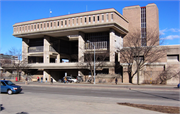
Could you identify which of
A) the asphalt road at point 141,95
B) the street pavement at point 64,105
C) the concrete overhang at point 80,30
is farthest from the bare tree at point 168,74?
the street pavement at point 64,105

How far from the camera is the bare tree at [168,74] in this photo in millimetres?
35456

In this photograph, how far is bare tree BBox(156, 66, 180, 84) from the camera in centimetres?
3546

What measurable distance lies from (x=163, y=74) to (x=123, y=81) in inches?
367

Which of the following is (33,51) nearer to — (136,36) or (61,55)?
(61,55)

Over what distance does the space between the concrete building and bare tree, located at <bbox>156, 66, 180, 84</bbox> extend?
8.13m

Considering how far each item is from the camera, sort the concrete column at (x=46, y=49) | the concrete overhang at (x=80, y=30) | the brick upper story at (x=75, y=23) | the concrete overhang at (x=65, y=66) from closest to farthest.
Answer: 1. the concrete overhang at (x=65, y=66)
2. the brick upper story at (x=75, y=23)
3. the concrete overhang at (x=80, y=30)
4. the concrete column at (x=46, y=49)

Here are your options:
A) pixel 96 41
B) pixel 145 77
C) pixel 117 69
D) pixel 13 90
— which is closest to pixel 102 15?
pixel 96 41

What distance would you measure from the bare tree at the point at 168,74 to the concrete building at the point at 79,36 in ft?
26.7

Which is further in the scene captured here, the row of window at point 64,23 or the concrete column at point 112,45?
the row of window at point 64,23

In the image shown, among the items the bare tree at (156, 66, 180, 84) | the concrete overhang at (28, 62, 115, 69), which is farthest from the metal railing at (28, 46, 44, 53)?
the bare tree at (156, 66, 180, 84)

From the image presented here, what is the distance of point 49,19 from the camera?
2466 inches

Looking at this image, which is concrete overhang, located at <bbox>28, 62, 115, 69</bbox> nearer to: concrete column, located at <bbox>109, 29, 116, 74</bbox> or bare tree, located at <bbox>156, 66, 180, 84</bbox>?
concrete column, located at <bbox>109, 29, 116, 74</bbox>

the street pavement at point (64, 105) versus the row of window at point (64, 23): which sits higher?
the row of window at point (64, 23)

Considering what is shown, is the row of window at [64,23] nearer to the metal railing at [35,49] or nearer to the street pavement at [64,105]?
the metal railing at [35,49]
